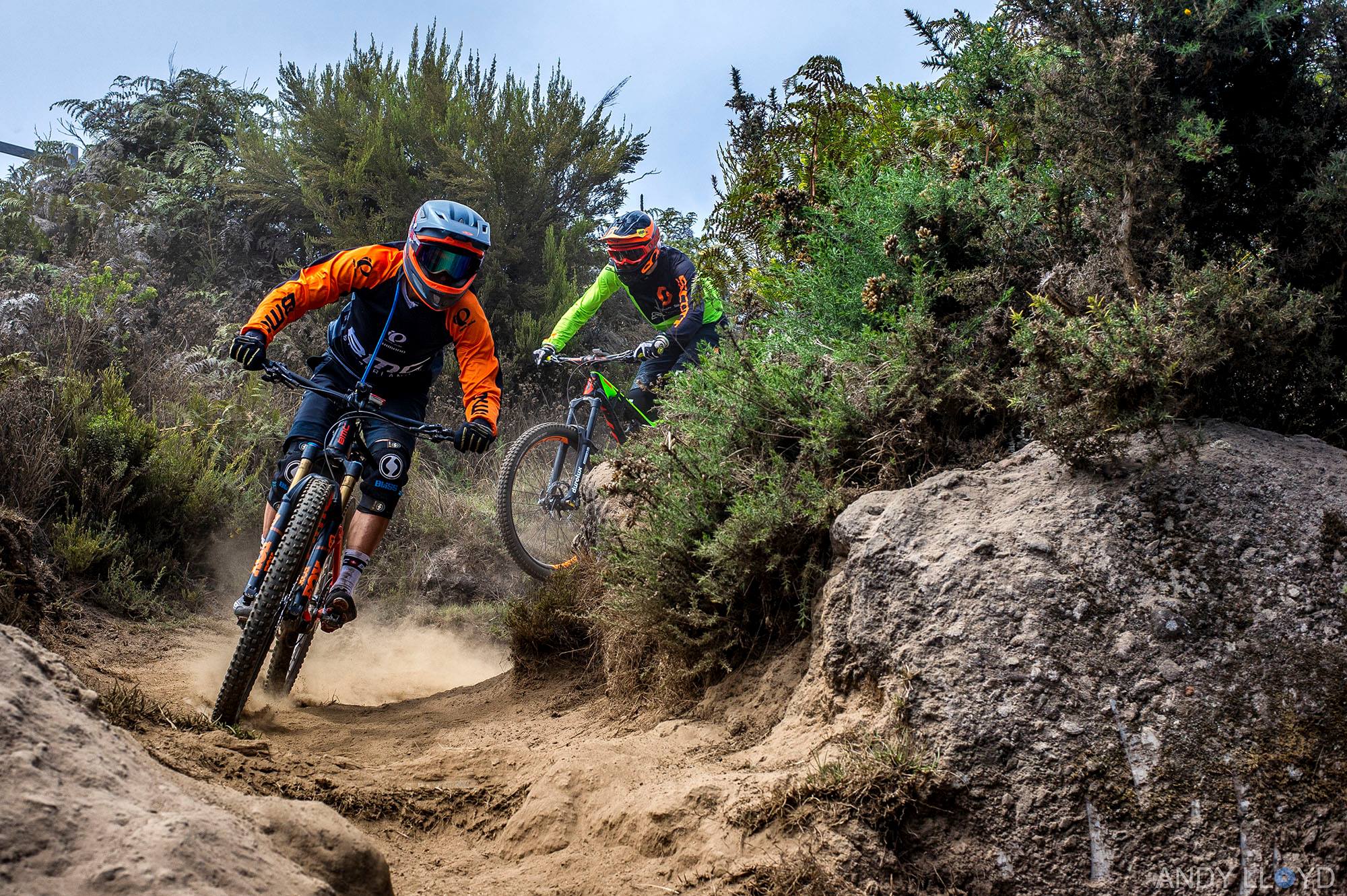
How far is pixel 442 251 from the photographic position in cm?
535

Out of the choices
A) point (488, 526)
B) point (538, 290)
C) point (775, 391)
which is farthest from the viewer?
point (538, 290)

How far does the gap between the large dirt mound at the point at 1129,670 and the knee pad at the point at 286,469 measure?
126 inches

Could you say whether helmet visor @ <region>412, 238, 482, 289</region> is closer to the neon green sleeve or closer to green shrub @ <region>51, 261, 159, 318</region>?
the neon green sleeve

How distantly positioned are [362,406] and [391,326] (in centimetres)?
68

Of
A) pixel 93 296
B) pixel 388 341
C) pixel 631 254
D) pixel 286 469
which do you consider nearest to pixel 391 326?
pixel 388 341

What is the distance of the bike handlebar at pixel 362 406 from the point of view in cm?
484

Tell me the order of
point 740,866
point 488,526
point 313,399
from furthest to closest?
point 488,526, point 313,399, point 740,866

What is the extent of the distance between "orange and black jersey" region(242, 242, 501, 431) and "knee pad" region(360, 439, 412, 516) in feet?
1.93

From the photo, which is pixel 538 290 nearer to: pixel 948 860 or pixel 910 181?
pixel 910 181

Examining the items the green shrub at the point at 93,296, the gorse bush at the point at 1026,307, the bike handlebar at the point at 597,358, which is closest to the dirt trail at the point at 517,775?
the gorse bush at the point at 1026,307

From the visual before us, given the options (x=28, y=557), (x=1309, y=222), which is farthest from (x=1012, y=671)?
(x=28, y=557)

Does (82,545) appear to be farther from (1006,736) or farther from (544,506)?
(1006,736)

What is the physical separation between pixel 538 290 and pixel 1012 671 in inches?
450

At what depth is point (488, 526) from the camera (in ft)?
32.5
